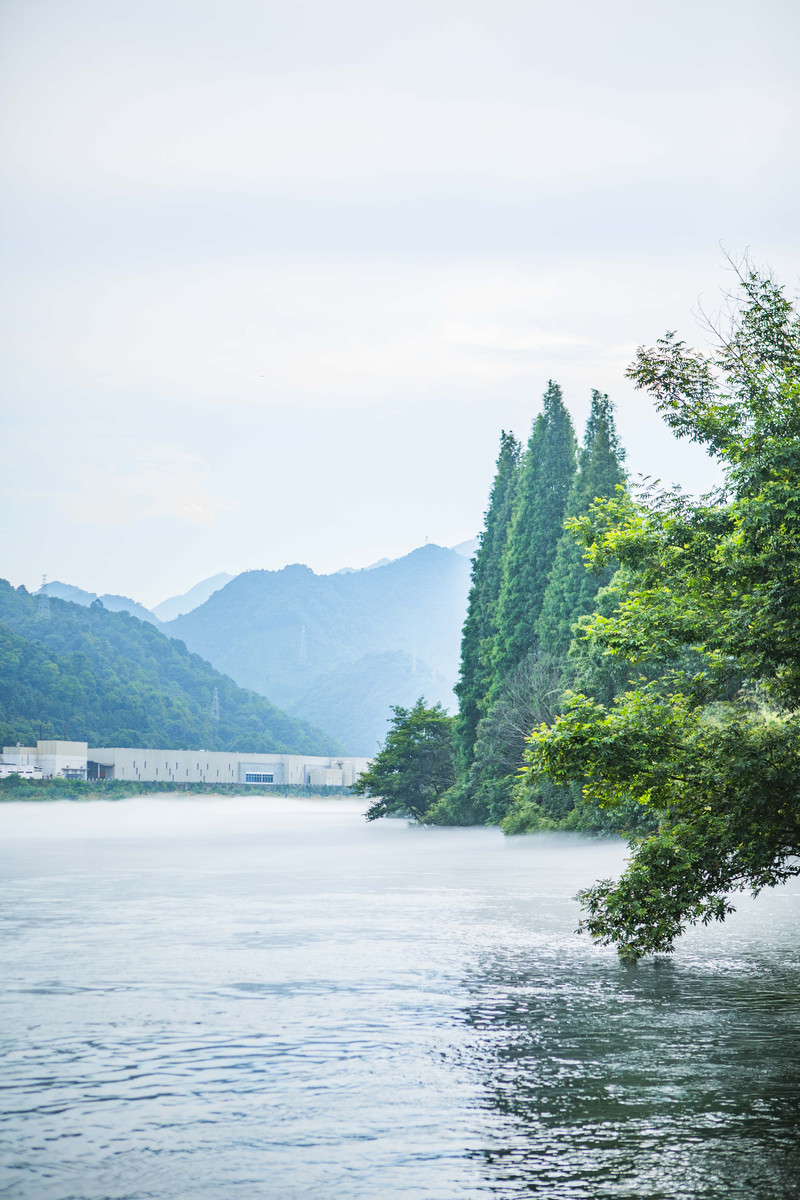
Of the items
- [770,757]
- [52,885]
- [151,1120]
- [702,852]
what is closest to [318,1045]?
[151,1120]

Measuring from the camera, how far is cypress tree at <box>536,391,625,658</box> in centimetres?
5131

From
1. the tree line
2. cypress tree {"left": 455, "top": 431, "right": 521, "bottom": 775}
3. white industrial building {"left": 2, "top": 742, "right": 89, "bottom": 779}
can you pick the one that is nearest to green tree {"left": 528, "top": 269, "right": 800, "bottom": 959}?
the tree line

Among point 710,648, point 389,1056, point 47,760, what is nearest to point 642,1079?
point 389,1056

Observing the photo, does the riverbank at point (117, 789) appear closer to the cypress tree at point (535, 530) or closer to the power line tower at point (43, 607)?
the power line tower at point (43, 607)

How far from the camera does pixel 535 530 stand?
194ft

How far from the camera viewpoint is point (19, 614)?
183000mm

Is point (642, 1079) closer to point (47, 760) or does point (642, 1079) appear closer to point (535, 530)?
point (535, 530)

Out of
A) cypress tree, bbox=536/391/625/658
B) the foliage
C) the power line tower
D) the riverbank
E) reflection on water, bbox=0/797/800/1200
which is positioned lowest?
the riverbank

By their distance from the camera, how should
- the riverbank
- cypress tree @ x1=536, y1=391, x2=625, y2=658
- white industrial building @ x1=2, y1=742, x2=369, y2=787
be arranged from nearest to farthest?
cypress tree @ x1=536, y1=391, x2=625, y2=658 < the riverbank < white industrial building @ x1=2, y1=742, x2=369, y2=787

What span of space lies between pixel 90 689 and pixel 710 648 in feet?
501

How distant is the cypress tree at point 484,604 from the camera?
2569 inches

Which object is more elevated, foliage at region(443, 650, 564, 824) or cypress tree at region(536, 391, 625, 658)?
cypress tree at region(536, 391, 625, 658)

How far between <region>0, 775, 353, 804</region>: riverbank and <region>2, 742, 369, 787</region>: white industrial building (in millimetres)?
891

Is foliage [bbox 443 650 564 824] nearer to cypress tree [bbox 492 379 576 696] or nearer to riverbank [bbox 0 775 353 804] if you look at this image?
cypress tree [bbox 492 379 576 696]
